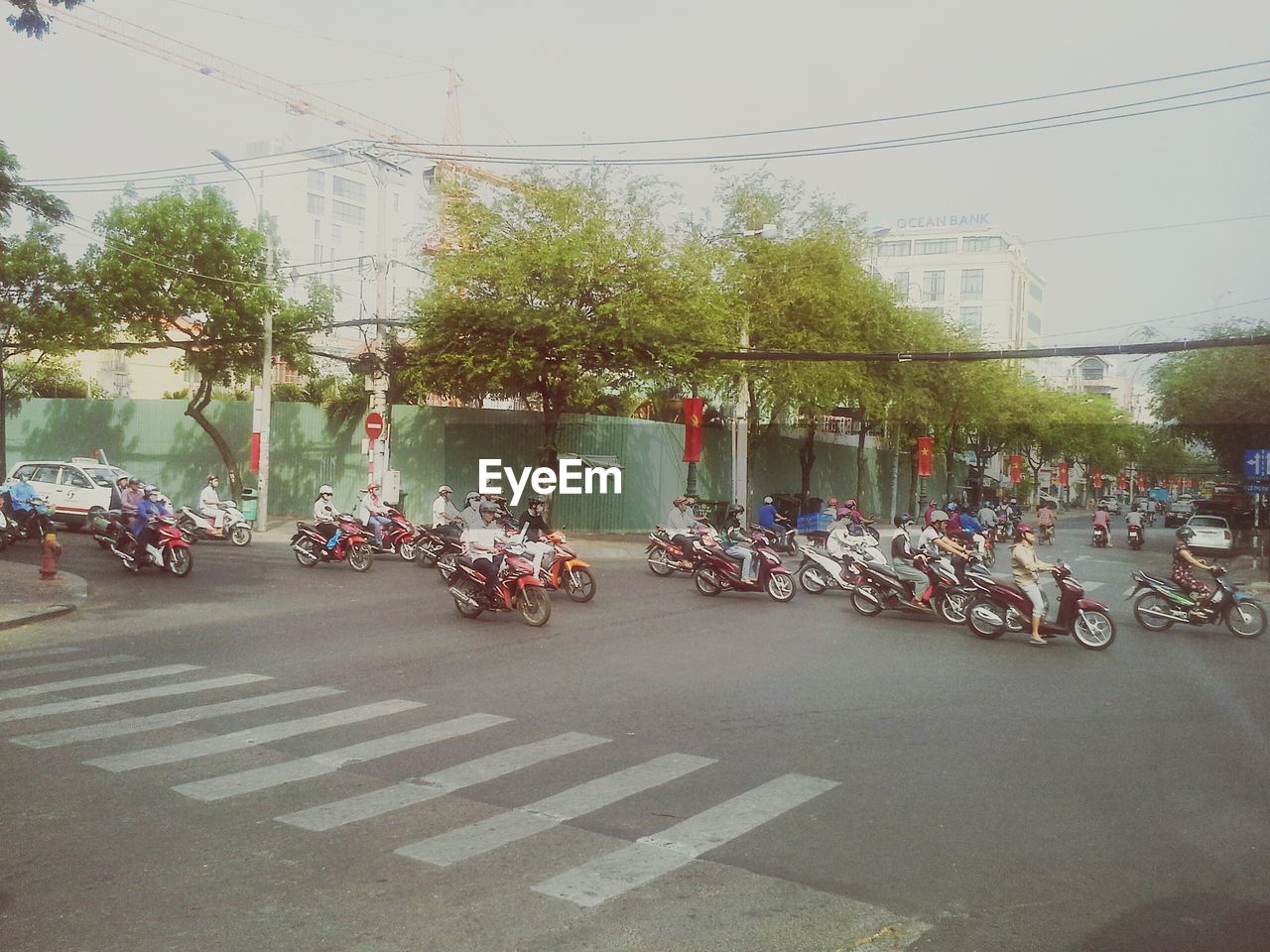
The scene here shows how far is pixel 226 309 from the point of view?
92.5 feet

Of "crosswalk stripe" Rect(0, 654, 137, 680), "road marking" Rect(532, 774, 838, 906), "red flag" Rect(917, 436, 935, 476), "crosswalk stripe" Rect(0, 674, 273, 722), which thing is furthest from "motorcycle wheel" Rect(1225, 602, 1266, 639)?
"red flag" Rect(917, 436, 935, 476)

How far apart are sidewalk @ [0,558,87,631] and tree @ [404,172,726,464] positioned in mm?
11045

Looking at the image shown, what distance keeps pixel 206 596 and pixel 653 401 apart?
23.4 m

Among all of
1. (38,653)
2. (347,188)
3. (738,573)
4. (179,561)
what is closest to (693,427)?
(738,573)

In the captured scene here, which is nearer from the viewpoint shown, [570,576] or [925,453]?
[570,576]

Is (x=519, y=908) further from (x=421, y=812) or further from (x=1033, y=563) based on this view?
(x=1033, y=563)

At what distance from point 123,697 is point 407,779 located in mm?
3540

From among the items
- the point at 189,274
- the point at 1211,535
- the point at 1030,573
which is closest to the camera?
the point at 1030,573

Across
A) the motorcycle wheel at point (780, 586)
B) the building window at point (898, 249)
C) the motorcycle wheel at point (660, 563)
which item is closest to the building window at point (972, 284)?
the building window at point (898, 249)

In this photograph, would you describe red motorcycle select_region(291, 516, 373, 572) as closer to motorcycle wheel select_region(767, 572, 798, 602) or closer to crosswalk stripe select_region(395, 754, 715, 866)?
motorcycle wheel select_region(767, 572, 798, 602)

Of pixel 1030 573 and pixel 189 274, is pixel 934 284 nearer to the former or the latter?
pixel 189 274

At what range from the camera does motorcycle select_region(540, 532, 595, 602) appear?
16875 millimetres

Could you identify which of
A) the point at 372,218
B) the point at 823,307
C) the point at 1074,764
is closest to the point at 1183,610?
the point at 1074,764

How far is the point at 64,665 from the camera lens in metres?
10.4
